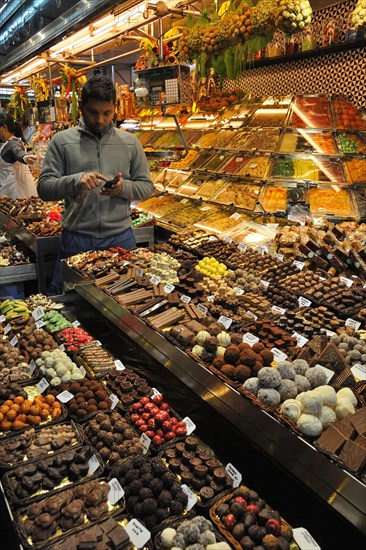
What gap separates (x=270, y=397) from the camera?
209 centimetres

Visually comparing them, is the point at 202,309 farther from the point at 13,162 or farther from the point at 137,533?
the point at 13,162

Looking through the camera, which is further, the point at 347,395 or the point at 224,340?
the point at 224,340

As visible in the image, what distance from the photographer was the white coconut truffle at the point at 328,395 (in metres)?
2.06

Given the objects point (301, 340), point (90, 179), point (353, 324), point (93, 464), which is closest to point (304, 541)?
point (93, 464)

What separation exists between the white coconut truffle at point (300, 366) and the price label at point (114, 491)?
3.07 feet

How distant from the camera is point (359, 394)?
7.22 ft

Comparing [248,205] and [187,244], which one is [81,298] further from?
[248,205]

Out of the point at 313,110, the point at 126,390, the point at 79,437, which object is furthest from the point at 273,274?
the point at 313,110

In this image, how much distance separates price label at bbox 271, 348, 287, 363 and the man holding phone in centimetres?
203

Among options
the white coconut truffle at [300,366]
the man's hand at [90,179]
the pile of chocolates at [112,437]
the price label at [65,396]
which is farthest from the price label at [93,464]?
the man's hand at [90,179]

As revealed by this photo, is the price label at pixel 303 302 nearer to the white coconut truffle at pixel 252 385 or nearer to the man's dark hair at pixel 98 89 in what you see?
the white coconut truffle at pixel 252 385

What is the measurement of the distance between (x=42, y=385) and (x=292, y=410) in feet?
5.04

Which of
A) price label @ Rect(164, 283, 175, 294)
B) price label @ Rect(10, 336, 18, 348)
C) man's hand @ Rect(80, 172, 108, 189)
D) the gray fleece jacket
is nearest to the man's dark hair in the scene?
the gray fleece jacket

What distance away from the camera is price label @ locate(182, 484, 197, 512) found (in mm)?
2030
